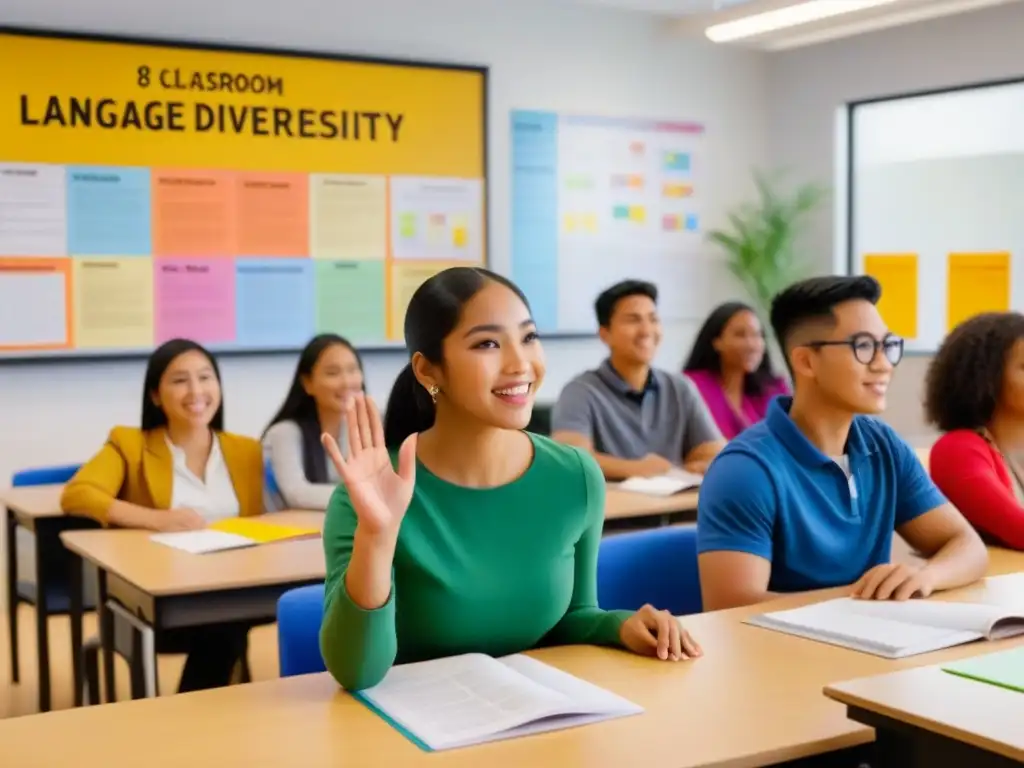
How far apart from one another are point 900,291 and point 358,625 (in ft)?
17.6

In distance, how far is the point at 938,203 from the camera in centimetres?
633

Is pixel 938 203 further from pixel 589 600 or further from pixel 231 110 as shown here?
pixel 589 600

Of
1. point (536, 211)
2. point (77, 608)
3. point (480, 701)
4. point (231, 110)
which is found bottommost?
point (77, 608)

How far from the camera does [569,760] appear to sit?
58.7 inches

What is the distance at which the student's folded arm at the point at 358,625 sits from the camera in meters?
1.69

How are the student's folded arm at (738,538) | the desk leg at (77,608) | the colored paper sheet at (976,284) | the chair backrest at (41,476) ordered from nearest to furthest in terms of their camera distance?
the student's folded arm at (738,538) → the desk leg at (77,608) → the chair backrest at (41,476) → the colored paper sheet at (976,284)

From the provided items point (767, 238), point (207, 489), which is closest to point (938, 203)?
point (767, 238)

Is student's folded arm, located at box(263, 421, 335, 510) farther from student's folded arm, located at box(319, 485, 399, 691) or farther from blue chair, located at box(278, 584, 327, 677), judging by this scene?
student's folded arm, located at box(319, 485, 399, 691)

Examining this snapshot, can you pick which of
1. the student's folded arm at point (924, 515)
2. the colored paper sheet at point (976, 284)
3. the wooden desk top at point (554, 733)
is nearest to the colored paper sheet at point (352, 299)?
the colored paper sheet at point (976, 284)

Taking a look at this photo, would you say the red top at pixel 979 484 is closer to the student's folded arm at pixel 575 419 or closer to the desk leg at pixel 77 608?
the student's folded arm at pixel 575 419

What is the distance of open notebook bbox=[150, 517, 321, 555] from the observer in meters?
3.26

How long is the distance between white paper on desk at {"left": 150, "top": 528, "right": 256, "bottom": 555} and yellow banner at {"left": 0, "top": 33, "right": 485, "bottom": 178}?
240 cm

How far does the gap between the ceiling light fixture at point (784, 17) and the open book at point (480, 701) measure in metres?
3.68

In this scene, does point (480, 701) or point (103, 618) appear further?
point (103, 618)
